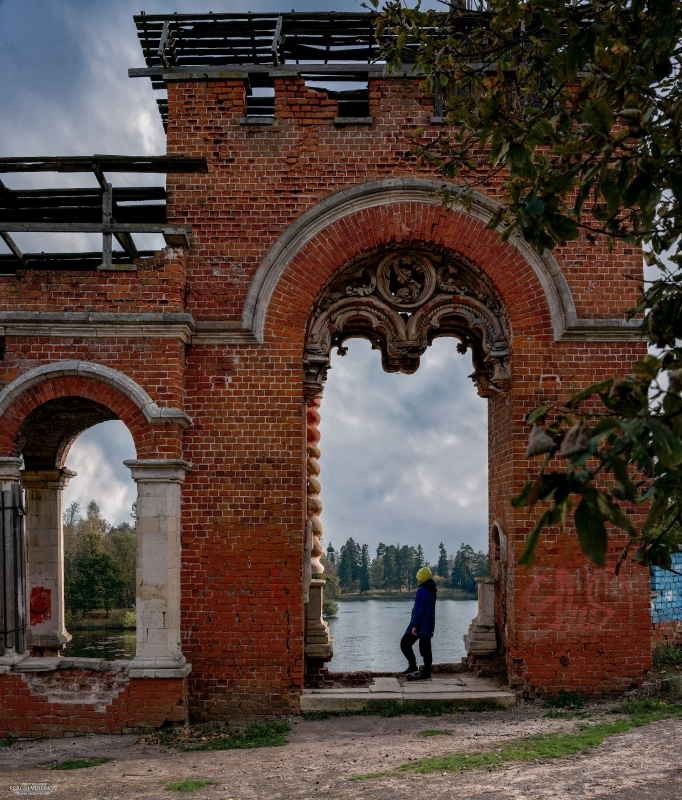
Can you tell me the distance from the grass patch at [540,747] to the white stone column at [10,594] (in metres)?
3.95

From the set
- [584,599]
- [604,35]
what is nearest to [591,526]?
[604,35]

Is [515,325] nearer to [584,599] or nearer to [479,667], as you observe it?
[584,599]

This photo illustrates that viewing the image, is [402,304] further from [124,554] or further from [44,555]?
[124,554]

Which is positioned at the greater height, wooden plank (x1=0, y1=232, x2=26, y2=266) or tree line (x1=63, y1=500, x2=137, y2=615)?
wooden plank (x1=0, y1=232, x2=26, y2=266)

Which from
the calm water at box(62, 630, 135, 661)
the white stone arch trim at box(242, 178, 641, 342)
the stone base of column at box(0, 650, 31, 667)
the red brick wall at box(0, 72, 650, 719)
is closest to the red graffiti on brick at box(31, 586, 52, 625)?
the calm water at box(62, 630, 135, 661)

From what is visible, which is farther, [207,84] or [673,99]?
[207,84]

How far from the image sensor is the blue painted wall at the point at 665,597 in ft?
30.6

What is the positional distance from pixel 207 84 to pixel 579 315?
193 inches

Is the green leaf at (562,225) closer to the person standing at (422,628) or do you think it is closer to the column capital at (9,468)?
the column capital at (9,468)

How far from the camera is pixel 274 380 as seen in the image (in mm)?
9180

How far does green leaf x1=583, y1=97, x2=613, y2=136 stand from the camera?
3.53 metres

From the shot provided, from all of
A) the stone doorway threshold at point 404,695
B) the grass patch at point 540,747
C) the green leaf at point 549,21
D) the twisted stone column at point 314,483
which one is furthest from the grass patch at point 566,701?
the green leaf at point 549,21

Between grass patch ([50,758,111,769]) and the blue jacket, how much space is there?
12.5 feet

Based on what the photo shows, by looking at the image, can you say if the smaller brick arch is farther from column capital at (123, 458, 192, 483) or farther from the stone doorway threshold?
the stone doorway threshold
